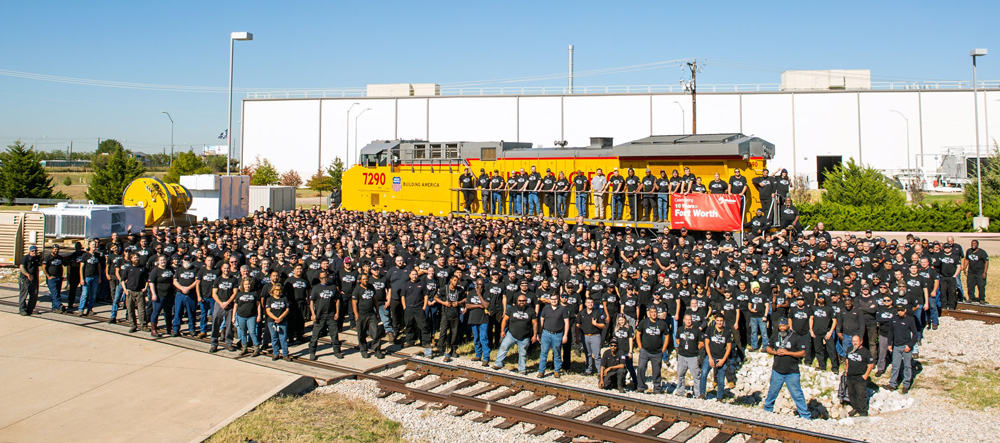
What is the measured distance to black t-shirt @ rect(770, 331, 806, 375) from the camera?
978 cm

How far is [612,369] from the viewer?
35.6 ft

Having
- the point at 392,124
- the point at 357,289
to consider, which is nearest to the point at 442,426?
the point at 357,289

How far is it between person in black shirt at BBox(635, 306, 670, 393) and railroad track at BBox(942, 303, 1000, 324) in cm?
865

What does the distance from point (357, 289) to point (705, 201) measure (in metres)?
9.74

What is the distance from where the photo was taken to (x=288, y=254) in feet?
Answer: 50.4

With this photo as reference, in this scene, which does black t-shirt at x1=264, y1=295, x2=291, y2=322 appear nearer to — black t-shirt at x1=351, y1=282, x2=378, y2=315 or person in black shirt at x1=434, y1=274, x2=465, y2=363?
black t-shirt at x1=351, y1=282, x2=378, y2=315

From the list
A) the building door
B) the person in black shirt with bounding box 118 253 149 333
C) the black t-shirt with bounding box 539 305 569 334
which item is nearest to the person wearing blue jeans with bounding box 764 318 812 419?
the black t-shirt with bounding box 539 305 569 334

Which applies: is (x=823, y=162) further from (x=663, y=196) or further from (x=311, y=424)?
(x=311, y=424)

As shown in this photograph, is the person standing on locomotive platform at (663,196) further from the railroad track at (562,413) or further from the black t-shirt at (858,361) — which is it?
the railroad track at (562,413)

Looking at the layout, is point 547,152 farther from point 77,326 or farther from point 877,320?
point 77,326

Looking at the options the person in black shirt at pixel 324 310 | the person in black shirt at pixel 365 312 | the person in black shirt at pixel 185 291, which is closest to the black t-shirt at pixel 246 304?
the person in black shirt at pixel 324 310

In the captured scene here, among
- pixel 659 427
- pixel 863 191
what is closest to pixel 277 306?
pixel 659 427

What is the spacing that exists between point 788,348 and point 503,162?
14.7 meters

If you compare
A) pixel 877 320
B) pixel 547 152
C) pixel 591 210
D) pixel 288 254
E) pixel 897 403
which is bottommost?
pixel 897 403
